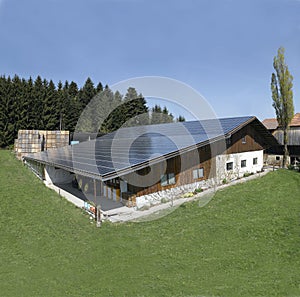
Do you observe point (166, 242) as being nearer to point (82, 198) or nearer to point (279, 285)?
point (279, 285)

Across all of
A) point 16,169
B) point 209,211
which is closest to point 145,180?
point 209,211

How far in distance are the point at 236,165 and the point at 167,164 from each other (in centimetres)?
813

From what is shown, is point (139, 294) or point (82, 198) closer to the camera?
point (139, 294)

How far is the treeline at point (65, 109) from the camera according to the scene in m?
47.6

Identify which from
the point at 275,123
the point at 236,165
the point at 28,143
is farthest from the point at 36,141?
the point at 275,123

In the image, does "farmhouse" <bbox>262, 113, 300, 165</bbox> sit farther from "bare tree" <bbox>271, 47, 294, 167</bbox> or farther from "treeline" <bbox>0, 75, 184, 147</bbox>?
"treeline" <bbox>0, 75, 184, 147</bbox>

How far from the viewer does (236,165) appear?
21.9 m

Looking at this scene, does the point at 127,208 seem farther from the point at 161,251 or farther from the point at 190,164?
the point at 161,251

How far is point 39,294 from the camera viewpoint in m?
6.71

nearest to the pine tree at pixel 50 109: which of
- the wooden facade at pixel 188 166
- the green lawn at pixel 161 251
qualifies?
the wooden facade at pixel 188 166

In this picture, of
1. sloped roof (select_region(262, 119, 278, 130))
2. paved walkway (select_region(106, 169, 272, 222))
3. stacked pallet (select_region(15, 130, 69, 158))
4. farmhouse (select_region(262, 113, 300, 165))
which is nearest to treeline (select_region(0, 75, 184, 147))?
stacked pallet (select_region(15, 130, 69, 158))

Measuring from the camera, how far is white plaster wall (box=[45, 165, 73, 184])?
2286cm

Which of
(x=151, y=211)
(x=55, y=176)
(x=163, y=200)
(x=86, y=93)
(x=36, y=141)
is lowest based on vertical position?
(x=151, y=211)

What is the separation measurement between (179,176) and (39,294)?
11681 millimetres
